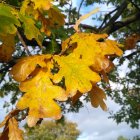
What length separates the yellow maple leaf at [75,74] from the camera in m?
1.90

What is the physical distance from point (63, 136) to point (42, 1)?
5232cm

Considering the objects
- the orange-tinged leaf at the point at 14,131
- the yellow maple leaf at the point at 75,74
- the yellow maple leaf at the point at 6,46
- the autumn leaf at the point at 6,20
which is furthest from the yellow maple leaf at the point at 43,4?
the orange-tinged leaf at the point at 14,131

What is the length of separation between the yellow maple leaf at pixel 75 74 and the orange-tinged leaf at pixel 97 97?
15cm

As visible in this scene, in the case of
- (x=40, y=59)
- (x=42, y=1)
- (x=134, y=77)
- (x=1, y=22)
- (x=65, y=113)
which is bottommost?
(x=40, y=59)

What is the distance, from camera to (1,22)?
202cm

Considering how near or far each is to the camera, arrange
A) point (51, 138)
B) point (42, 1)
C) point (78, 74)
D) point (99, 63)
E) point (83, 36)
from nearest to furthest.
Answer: point (78, 74)
point (99, 63)
point (83, 36)
point (42, 1)
point (51, 138)

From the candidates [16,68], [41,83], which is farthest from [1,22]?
[41,83]

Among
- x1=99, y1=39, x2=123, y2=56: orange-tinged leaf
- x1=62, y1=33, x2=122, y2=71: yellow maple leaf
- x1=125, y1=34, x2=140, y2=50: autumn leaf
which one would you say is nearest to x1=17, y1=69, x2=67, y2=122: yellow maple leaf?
x1=62, y1=33, x2=122, y2=71: yellow maple leaf

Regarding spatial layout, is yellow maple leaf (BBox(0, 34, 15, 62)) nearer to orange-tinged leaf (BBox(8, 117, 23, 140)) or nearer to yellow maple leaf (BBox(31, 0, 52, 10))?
yellow maple leaf (BBox(31, 0, 52, 10))

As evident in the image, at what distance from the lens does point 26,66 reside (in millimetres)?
1992

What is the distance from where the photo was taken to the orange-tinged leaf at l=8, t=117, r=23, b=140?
1879 millimetres

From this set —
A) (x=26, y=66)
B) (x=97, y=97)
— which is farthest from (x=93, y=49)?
(x=26, y=66)

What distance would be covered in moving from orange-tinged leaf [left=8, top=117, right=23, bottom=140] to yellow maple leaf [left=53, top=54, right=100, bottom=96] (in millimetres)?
274

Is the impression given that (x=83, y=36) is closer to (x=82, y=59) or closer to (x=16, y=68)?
(x=82, y=59)
